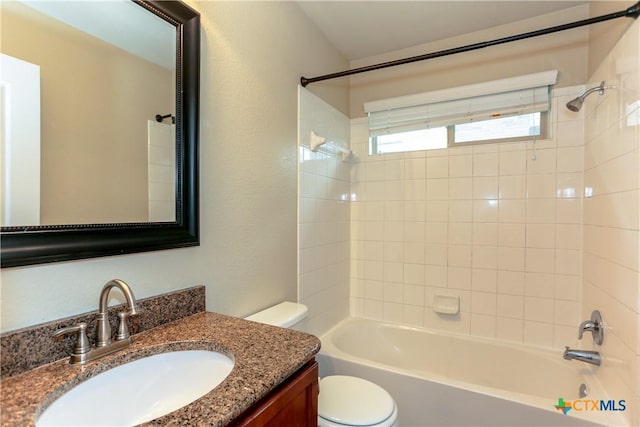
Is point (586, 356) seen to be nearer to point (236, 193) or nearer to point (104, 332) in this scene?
point (236, 193)

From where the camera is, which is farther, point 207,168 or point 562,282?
point 562,282

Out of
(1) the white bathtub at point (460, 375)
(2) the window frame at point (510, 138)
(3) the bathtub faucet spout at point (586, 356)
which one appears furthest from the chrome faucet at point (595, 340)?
(2) the window frame at point (510, 138)

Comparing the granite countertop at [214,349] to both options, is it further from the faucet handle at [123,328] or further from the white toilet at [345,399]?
the white toilet at [345,399]

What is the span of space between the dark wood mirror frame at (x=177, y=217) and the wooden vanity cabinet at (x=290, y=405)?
0.61 m

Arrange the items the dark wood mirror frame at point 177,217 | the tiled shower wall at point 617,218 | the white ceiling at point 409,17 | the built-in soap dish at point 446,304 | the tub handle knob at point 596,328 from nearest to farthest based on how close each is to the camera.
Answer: the dark wood mirror frame at point 177,217 → the tiled shower wall at point 617,218 → the tub handle knob at point 596,328 → the white ceiling at point 409,17 → the built-in soap dish at point 446,304

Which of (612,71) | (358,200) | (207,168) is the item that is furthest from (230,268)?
(612,71)

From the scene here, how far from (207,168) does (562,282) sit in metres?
2.24

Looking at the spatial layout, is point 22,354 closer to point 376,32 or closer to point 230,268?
point 230,268

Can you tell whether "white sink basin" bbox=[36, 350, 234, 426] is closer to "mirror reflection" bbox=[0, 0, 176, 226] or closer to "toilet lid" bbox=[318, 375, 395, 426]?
"mirror reflection" bbox=[0, 0, 176, 226]

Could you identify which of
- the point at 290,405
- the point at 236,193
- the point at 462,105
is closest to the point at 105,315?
the point at 290,405

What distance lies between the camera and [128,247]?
3.19 feet

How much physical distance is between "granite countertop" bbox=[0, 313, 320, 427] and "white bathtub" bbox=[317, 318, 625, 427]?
3.35 ft

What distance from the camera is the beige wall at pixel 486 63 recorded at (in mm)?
1963

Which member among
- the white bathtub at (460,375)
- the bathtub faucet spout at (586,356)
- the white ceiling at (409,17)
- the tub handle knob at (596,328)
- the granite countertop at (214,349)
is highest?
the white ceiling at (409,17)
